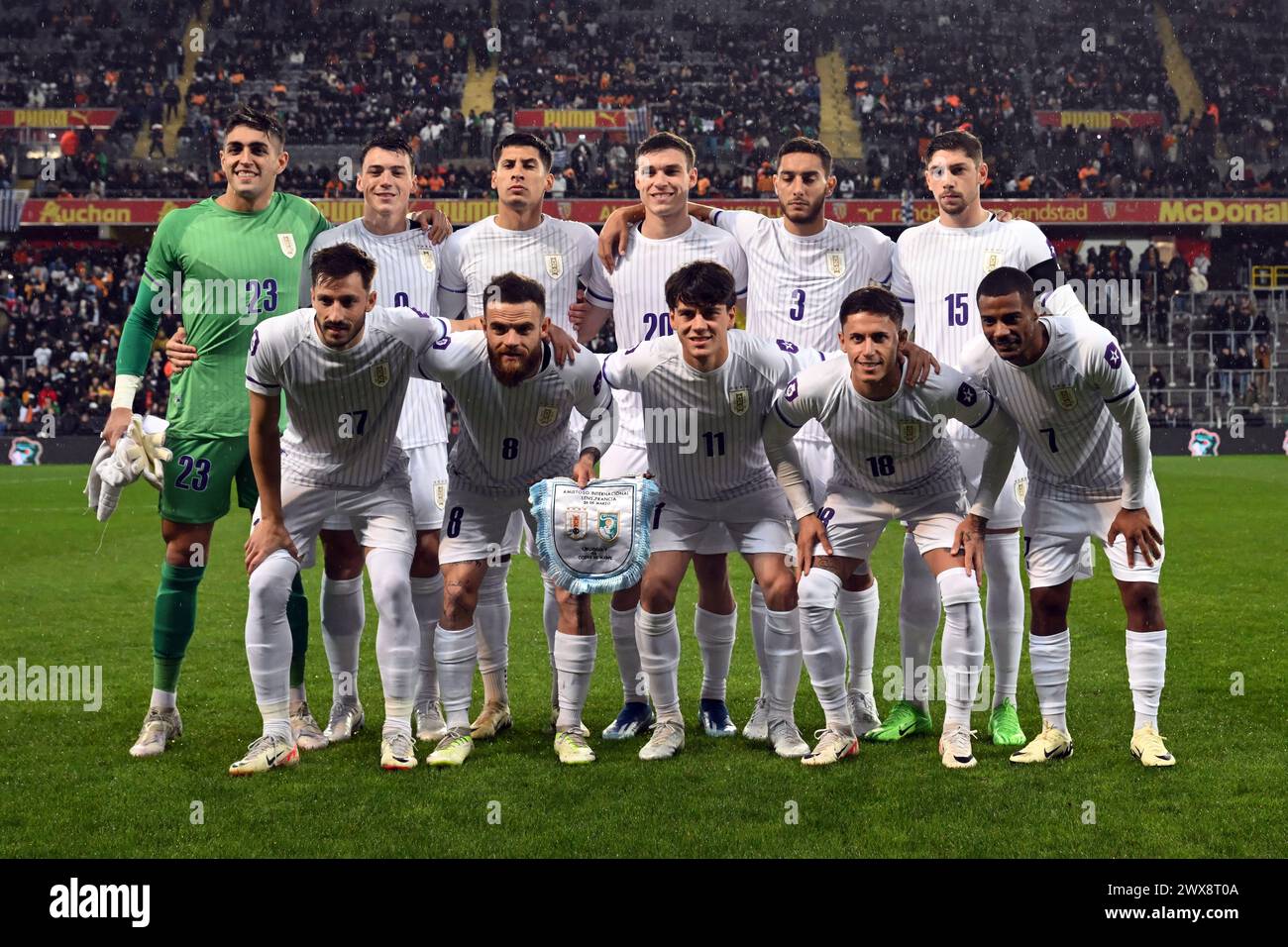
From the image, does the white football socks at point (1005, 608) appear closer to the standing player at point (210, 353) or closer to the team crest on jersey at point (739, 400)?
the team crest on jersey at point (739, 400)

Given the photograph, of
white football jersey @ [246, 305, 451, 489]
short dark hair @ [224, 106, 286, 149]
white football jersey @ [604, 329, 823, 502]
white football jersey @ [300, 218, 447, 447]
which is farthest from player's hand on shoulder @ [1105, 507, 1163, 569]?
short dark hair @ [224, 106, 286, 149]

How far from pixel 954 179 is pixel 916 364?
1.23 meters

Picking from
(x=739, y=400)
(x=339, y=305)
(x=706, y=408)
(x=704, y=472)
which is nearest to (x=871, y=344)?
(x=739, y=400)

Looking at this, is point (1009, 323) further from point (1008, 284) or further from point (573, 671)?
point (573, 671)

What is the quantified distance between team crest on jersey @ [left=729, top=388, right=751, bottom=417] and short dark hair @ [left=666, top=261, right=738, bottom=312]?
0.35 meters

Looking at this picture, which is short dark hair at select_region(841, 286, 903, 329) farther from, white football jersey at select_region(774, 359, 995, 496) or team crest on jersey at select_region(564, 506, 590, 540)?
team crest on jersey at select_region(564, 506, 590, 540)

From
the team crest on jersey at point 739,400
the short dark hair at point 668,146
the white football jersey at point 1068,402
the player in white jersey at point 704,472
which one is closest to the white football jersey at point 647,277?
the short dark hair at point 668,146

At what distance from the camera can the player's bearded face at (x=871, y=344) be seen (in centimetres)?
511

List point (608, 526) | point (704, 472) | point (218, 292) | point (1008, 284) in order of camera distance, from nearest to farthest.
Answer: point (1008, 284) → point (608, 526) → point (704, 472) → point (218, 292)

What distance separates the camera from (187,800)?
477 centimetres

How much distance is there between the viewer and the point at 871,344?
512 centimetres

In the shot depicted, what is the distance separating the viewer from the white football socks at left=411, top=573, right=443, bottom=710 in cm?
589

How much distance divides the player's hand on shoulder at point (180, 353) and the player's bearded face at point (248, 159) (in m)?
0.67

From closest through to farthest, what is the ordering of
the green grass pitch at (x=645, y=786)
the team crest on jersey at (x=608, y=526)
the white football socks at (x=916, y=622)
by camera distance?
the green grass pitch at (x=645, y=786) → the team crest on jersey at (x=608, y=526) → the white football socks at (x=916, y=622)
